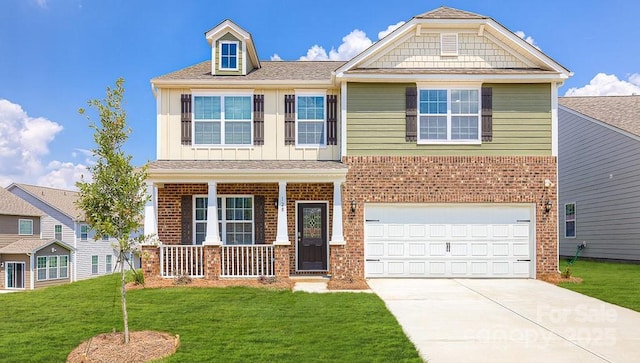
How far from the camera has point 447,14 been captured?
44.8 feet

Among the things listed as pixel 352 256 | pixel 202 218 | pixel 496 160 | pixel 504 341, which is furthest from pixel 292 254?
pixel 504 341

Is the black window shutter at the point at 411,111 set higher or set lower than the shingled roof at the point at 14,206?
higher

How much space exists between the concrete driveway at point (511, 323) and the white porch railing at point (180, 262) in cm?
480

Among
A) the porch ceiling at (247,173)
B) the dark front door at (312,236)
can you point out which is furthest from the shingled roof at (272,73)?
the dark front door at (312,236)

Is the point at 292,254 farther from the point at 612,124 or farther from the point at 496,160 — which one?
the point at 612,124

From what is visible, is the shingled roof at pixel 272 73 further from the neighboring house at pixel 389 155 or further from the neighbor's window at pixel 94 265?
the neighbor's window at pixel 94 265

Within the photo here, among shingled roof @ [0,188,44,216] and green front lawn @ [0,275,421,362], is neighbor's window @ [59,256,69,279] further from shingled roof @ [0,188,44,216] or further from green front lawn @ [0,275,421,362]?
green front lawn @ [0,275,421,362]

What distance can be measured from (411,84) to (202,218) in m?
7.14

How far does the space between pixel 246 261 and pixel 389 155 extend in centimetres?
492

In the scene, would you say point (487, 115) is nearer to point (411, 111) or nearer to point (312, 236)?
point (411, 111)

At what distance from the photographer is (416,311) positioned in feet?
29.0

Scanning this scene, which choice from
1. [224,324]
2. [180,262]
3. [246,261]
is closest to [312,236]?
[246,261]

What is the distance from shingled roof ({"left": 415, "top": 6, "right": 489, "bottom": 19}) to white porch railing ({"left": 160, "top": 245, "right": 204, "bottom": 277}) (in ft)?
29.5

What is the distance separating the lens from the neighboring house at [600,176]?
17031 millimetres
